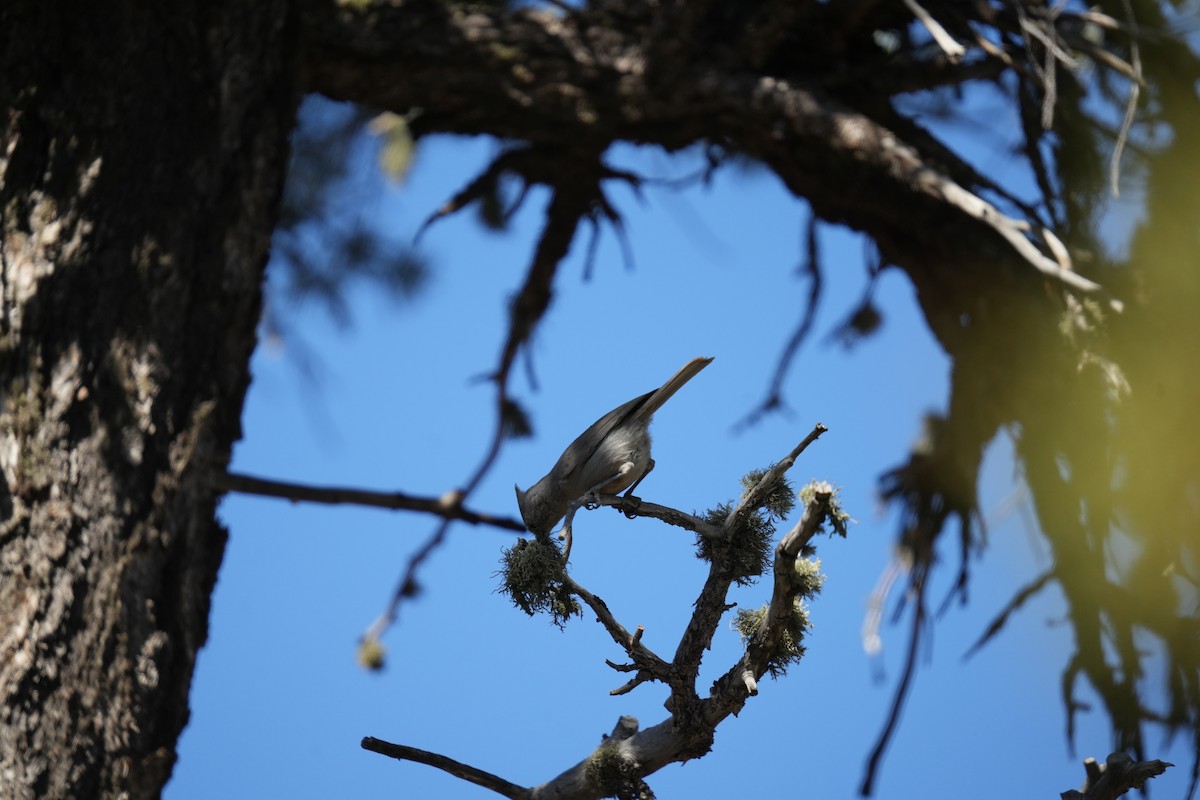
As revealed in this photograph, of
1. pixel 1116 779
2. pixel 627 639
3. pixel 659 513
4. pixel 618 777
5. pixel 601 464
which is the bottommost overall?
pixel 1116 779

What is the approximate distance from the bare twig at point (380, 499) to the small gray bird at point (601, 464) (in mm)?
123

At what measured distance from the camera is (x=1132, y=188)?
14.8ft

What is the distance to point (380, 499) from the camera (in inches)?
102

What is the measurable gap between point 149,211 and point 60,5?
2.45ft

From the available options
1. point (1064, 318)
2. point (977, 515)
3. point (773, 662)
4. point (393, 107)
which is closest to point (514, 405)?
point (393, 107)

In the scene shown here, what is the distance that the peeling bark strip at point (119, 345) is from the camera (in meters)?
2.64

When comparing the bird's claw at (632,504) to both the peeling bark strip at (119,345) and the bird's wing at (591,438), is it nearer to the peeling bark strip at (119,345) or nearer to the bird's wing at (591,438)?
the bird's wing at (591,438)

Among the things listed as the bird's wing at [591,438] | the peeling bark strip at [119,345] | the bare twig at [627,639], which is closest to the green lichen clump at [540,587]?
the bare twig at [627,639]

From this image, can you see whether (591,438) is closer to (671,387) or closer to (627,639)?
(671,387)

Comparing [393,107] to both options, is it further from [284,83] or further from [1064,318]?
[1064,318]

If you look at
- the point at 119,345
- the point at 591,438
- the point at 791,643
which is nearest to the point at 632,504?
the point at 591,438

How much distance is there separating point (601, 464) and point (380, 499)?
0.53m

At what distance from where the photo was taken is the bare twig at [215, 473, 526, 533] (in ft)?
8.25

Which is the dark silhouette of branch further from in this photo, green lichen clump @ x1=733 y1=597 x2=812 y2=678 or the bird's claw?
the bird's claw
